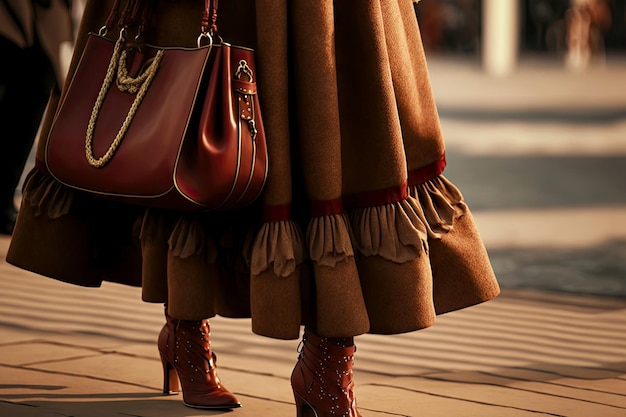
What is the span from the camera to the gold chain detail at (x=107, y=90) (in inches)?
100

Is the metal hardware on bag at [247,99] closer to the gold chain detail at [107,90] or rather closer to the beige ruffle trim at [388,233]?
the gold chain detail at [107,90]

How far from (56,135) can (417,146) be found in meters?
0.76

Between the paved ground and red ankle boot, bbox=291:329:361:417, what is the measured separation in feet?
0.86

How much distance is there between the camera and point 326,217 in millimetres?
2545

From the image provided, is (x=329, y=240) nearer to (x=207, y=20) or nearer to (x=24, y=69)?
(x=207, y=20)

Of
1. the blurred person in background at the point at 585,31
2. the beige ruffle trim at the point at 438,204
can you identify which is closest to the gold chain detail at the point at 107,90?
the beige ruffle trim at the point at 438,204

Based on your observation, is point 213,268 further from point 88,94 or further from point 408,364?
point 408,364

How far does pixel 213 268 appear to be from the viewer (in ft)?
8.75

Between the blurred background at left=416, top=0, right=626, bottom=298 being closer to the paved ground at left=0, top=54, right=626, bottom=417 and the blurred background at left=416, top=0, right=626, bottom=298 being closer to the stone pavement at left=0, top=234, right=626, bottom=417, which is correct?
the paved ground at left=0, top=54, right=626, bottom=417

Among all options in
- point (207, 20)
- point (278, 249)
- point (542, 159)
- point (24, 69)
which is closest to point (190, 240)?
point (278, 249)

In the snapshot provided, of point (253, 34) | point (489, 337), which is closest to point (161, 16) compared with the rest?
point (253, 34)

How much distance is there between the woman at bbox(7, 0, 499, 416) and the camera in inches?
100.0

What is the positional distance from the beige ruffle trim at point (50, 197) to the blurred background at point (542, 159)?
7.58ft

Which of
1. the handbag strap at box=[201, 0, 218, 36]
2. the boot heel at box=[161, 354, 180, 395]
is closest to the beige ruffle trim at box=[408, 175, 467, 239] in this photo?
the handbag strap at box=[201, 0, 218, 36]
